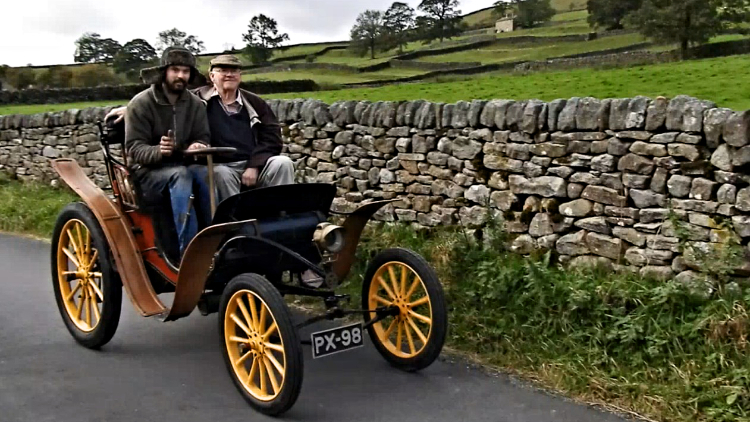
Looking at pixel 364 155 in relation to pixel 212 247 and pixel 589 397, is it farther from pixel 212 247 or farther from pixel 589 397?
pixel 589 397

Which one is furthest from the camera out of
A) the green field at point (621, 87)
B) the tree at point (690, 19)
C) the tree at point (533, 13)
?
the tree at point (533, 13)

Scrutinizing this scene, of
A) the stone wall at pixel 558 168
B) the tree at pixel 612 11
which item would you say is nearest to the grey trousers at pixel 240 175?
the stone wall at pixel 558 168

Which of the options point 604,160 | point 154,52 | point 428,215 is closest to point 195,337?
point 428,215

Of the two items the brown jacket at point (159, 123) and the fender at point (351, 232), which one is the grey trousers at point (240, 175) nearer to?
the brown jacket at point (159, 123)

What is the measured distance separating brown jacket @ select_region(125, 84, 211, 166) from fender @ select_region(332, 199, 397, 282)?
1.25 meters

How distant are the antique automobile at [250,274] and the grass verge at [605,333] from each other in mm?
561

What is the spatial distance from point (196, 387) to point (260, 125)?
2082 millimetres

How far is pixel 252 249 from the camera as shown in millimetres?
5105

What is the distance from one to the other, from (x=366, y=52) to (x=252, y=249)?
54.8 metres

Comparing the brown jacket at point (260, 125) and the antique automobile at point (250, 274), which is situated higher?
the brown jacket at point (260, 125)

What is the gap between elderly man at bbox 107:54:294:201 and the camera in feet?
19.1

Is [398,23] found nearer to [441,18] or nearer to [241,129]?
[441,18]

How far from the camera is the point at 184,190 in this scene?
215 inches

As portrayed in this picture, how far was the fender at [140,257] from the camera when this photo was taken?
16.1ft
